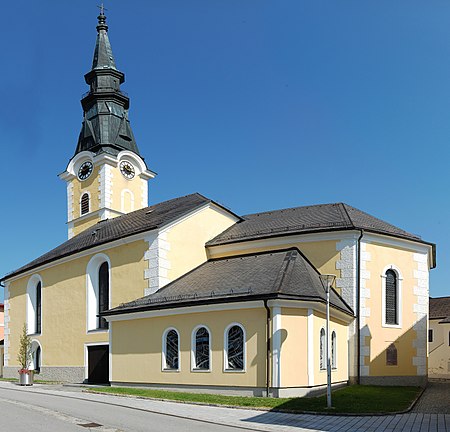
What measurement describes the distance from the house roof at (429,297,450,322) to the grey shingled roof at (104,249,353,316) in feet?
89.8

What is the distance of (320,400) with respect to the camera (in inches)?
656

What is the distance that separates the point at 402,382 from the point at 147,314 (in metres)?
12.8

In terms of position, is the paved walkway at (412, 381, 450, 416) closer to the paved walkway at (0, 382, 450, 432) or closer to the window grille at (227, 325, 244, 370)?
the paved walkway at (0, 382, 450, 432)

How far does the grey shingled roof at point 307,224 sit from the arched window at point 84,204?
14.7 meters

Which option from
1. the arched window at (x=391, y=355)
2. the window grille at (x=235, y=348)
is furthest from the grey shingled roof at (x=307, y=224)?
the window grille at (x=235, y=348)

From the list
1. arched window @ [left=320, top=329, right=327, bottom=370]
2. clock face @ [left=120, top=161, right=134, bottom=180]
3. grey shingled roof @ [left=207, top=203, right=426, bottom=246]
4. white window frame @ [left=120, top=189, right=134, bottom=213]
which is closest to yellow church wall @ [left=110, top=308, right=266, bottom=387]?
arched window @ [left=320, top=329, right=327, bottom=370]

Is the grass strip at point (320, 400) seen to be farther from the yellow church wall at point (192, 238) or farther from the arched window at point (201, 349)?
the yellow church wall at point (192, 238)

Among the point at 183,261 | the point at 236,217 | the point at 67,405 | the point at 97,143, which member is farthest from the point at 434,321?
the point at 67,405

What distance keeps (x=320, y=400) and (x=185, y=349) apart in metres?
5.98

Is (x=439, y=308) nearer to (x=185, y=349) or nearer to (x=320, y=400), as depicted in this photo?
(x=185, y=349)

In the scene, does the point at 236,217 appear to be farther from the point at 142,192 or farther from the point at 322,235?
the point at 142,192

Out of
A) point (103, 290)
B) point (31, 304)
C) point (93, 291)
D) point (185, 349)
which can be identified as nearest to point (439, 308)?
point (103, 290)

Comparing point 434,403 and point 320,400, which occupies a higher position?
point 320,400

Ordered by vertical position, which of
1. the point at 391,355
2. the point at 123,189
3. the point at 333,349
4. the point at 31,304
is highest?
the point at 123,189
